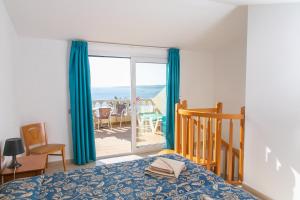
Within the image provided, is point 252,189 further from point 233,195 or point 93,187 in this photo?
point 93,187

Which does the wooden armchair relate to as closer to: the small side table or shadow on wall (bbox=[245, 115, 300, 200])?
the small side table

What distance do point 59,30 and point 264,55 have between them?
9.95ft

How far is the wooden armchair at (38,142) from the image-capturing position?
9.95 feet

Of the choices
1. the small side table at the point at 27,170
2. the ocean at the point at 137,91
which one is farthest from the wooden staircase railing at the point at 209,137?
the small side table at the point at 27,170

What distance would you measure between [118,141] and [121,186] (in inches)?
127

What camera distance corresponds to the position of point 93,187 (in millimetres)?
1618

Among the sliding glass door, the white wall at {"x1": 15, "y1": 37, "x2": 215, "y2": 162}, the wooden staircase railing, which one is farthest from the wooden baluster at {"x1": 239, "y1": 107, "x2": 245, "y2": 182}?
the white wall at {"x1": 15, "y1": 37, "x2": 215, "y2": 162}

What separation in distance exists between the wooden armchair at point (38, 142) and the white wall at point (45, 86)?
0.65ft

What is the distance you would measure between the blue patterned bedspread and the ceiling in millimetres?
2214

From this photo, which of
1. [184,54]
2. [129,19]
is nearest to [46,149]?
[129,19]

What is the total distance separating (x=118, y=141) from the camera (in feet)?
15.8

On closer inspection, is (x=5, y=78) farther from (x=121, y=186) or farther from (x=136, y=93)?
(x=136, y=93)

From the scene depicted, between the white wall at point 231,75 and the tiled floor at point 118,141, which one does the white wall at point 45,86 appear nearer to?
the tiled floor at point 118,141

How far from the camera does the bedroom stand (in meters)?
2.31
